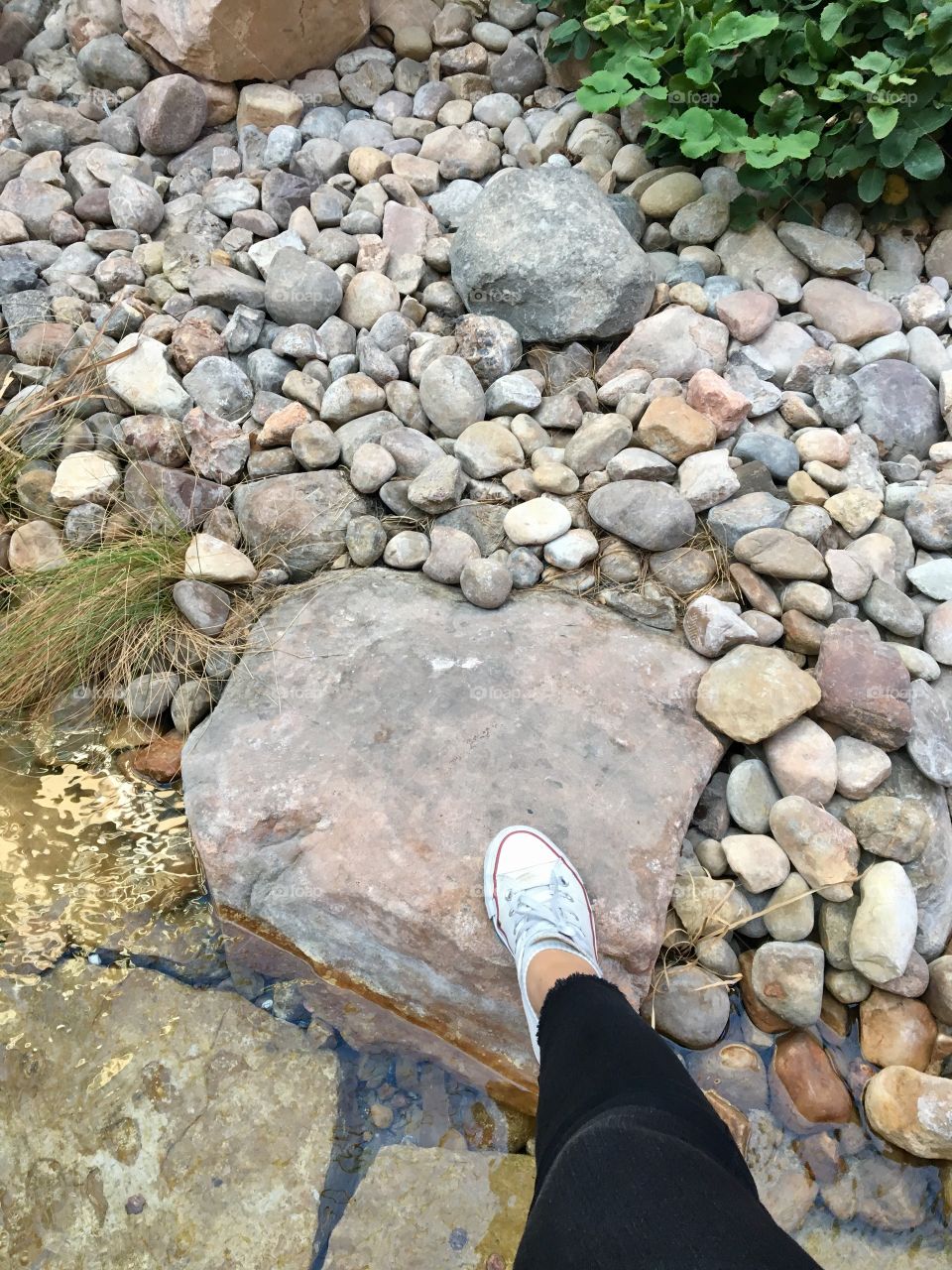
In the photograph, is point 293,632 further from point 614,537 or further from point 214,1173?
point 214,1173

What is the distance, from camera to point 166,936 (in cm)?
193

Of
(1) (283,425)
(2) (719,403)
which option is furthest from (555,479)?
(1) (283,425)

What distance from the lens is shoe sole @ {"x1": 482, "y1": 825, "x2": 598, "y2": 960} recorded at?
5.82 ft

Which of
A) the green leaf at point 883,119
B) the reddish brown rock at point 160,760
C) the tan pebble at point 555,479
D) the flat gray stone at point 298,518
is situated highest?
the green leaf at point 883,119

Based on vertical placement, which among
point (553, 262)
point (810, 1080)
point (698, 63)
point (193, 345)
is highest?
point (698, 63)

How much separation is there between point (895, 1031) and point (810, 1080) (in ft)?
0.65

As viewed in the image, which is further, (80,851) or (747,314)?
(747,314)

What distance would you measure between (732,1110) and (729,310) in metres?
2.05

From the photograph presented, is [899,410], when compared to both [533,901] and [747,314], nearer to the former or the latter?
[747,314]

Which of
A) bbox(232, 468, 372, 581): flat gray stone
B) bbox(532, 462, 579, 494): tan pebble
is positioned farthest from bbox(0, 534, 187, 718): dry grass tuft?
bbox(532, 462, 579, 494): tan pebble

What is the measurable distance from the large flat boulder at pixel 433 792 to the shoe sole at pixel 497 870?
24 mm

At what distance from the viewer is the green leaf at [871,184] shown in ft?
8.36

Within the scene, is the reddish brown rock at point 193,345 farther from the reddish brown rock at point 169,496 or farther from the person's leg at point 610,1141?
the person's leg at point 610,1141

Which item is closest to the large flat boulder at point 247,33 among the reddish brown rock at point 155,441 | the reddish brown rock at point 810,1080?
the reddish brown rock at point 155,441
